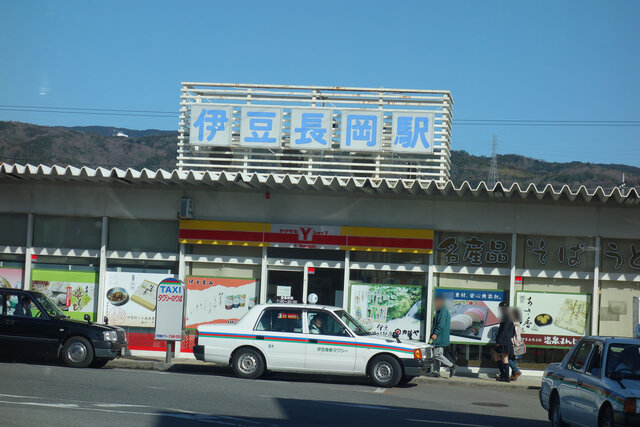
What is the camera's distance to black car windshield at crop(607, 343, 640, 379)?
377 inches

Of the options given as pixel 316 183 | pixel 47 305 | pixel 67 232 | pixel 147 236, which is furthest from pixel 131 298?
pixel 316 183

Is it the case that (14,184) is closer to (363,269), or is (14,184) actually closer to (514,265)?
(363,269)

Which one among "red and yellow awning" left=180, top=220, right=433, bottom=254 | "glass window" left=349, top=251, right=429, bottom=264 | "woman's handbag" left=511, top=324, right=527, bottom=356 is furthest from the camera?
"glass window" left=349, top=251, right=429, bottom=264

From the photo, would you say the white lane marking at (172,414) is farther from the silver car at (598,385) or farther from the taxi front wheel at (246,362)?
the taxi front wheel at (246,362)

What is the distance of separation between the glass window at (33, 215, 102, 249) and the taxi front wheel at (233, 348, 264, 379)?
242 inches

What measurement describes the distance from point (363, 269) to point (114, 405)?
9.29m

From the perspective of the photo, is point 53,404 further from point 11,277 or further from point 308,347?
point 11,277

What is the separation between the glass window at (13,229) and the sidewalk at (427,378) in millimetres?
4513

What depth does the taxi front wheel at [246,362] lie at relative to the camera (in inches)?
628

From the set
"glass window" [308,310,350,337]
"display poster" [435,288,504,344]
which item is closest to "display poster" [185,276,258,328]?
"glass window" [308,310,350,337]

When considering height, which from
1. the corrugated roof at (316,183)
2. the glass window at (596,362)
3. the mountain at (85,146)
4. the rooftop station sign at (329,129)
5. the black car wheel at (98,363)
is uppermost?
the mountain at (85,146)

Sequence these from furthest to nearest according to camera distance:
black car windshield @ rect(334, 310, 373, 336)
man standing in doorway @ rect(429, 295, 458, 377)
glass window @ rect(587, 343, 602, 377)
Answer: man standing in doorway @ rect(429, 295, 458, 377)
black car windshield @ rect(334, 310, 373, 336)
glass window @ rect(587, 343, 602, 377)

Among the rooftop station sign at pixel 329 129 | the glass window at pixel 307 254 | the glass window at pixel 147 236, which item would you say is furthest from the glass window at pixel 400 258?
the glass window at pixel 147 236

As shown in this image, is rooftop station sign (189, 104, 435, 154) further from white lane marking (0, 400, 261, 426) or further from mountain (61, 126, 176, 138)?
mountain (61, 126, 176, 138)
